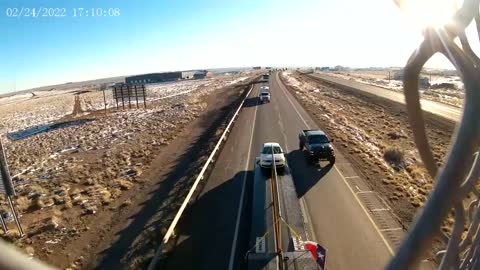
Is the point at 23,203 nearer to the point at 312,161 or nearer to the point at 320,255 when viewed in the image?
the point at 312,161

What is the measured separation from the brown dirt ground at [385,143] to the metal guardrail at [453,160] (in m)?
11.3

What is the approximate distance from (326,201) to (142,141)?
23688mm

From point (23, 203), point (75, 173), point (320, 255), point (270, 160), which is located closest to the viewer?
point (320, 255)

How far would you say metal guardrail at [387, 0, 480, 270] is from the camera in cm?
176

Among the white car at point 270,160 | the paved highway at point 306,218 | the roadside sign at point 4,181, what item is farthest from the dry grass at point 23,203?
the white car at point 270,160

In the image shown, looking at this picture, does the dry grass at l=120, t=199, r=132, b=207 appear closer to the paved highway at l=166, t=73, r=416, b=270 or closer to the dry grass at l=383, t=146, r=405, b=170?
the paved highway at l=166, t=73, r=416, b=270

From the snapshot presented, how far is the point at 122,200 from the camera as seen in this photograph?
21078mm

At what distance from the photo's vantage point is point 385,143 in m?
33.4

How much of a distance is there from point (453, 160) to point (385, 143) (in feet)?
110

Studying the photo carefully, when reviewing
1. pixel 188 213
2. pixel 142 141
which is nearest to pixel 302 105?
pixel 142 141

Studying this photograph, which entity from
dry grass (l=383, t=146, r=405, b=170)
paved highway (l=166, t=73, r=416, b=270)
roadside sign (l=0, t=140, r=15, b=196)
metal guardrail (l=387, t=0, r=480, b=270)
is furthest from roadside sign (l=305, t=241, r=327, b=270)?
dry grass (l=383, t=146, r=405, b=170)

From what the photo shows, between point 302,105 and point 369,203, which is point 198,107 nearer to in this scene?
point 302,105

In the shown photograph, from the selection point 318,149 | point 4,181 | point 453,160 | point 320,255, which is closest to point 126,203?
point 4,181

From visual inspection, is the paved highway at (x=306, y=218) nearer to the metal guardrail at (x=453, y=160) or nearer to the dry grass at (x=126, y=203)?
the dry grass at (x=126, y=203)
